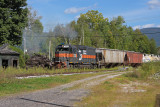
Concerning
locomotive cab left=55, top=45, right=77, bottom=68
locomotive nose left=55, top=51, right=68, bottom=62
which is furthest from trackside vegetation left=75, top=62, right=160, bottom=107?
locomotive nose left=55, top=51, right=68, bottom=62

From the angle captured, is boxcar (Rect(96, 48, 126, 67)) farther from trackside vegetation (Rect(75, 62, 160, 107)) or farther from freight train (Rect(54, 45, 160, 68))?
trackside vegetation (Rect(75, 62, 160, 107))

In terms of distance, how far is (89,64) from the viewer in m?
34.4

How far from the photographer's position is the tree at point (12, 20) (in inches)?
1340

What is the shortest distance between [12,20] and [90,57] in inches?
580

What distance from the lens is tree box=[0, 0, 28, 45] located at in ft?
112

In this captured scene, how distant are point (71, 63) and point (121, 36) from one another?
201ft

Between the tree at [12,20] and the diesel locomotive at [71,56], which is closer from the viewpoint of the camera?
the diesel locomotive at [71,56]

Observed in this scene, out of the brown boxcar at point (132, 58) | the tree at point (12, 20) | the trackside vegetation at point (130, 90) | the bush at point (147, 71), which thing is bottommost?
the trackside vegetation at point (130, 90)

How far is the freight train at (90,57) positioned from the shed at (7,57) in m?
5.52

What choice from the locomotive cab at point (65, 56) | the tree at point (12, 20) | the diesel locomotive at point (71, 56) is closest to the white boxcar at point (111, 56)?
the diesel locomotive at point (71, 56)

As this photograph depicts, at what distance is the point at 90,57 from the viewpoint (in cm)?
3478

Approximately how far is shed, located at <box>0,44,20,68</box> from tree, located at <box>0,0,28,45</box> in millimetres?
5669

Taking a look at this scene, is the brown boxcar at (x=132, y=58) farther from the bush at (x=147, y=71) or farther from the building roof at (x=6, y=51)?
the building roof at (x=6, y=51)

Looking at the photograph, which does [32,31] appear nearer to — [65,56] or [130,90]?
[65,56]
